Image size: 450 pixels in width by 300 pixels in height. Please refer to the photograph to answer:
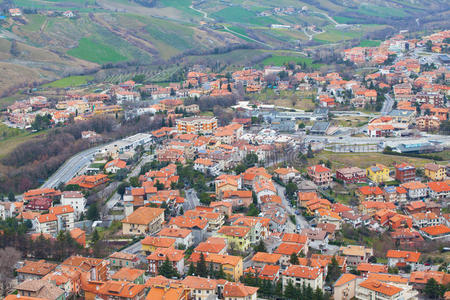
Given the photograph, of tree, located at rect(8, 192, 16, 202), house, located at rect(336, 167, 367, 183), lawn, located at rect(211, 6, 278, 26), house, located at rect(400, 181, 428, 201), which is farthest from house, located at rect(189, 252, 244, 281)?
lawn, located at rect(211, 6, 278, 26)

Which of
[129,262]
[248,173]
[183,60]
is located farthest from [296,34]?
[129,262]

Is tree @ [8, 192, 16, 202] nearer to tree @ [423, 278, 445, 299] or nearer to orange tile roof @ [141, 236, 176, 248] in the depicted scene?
orange tile roof @ [141, 236, 176, 248]

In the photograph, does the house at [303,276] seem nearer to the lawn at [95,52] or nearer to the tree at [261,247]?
the tree at [261,247]

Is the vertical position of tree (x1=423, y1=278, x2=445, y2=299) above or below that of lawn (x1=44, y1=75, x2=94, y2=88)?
below

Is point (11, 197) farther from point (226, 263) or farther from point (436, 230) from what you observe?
point (436, 230)

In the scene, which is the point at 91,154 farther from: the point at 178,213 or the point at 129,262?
the point at 129,262
